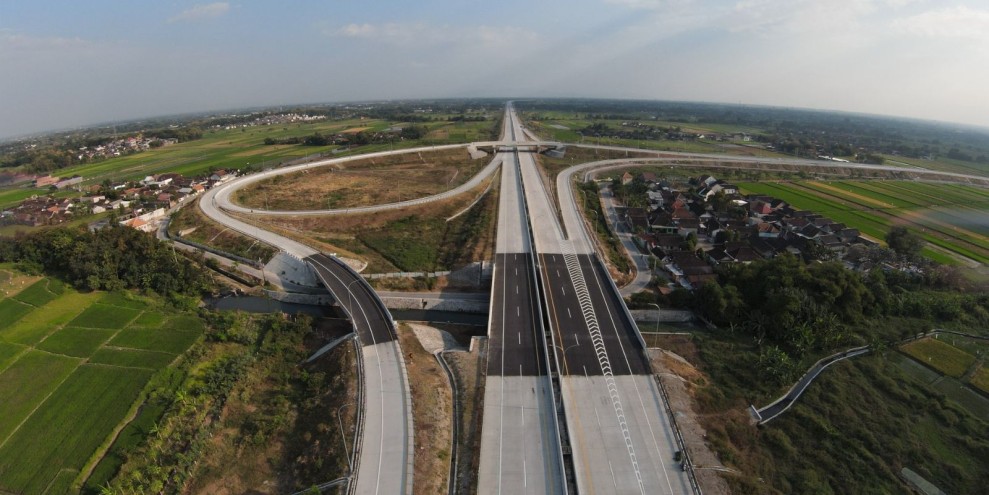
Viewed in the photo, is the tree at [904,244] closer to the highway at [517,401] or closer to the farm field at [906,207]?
the farm field at [906,207]

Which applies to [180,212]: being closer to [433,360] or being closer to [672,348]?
[433,360]

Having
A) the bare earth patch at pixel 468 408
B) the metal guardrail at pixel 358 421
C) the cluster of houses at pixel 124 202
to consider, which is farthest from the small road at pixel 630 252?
the cluster of houses at pixel 124 202

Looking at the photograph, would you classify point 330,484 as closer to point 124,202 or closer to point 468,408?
point 468,408

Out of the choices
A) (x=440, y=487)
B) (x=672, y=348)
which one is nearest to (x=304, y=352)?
(x=440, y=487)

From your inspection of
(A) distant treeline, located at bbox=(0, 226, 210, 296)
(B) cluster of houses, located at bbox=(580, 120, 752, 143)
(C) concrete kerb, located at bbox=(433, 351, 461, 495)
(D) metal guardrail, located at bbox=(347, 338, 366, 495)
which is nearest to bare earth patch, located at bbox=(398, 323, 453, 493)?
(C) concrete kerb, located at bbox=(433, 351, 461, 495)

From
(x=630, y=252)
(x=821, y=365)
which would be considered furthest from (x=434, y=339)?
(x=821, y=365)

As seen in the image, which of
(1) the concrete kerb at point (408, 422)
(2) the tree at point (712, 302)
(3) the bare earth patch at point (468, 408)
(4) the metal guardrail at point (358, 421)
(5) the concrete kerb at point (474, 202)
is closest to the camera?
(1) the concrete kerb at point (408, 422)
